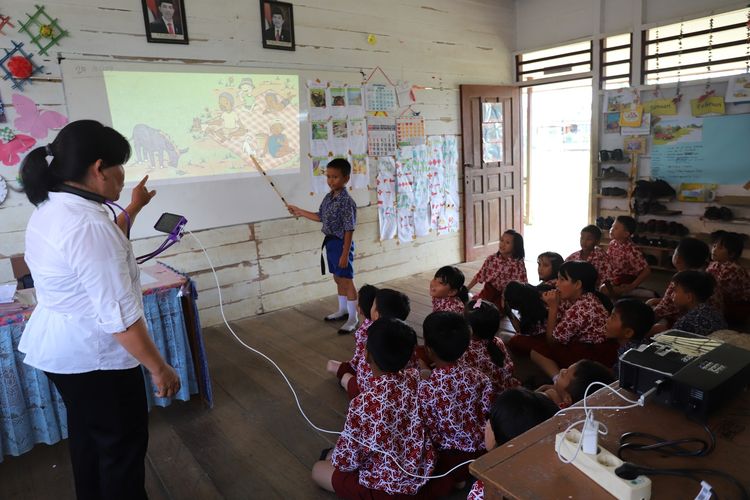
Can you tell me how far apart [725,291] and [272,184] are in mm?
3296

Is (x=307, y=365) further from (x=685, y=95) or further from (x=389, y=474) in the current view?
(x=685, y=95)

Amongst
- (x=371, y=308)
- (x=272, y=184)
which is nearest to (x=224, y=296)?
(x=272, y=184)

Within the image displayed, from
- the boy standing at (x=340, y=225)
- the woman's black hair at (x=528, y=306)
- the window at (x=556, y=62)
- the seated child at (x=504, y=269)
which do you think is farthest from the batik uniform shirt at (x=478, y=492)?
the window at (x=556, y=62)

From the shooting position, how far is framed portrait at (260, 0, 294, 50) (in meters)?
3.78

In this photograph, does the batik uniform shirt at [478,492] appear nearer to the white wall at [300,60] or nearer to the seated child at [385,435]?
the seated child at [385,435]

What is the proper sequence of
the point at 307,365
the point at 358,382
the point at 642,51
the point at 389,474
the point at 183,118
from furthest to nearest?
the point at 642,51 → the point at 183,118 → the point at 307,365 → the point at 358,382 → the point at 389,474

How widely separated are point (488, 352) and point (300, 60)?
288 cm

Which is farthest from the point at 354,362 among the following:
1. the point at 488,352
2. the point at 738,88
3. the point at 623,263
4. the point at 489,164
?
the point at 738,88

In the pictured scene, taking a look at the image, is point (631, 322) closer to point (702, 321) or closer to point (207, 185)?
point (702, 321)

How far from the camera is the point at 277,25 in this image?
3844 mm

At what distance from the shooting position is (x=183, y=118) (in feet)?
11.6

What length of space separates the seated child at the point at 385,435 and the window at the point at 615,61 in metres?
4.25

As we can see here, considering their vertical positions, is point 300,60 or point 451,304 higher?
point 300,60

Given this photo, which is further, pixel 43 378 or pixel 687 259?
pixel 687 259
